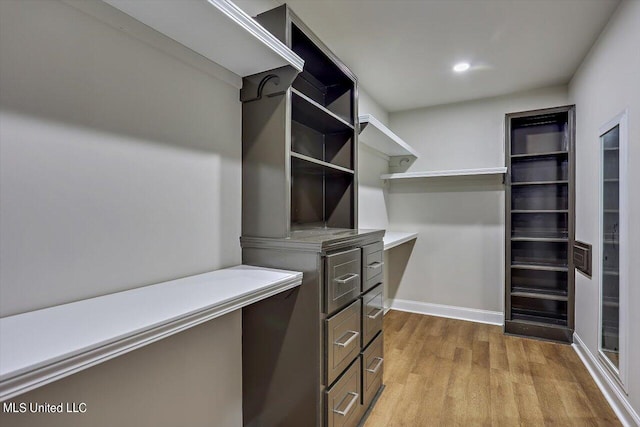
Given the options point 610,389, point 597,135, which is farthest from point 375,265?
point 597,135

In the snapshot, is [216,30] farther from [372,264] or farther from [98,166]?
[372,264]

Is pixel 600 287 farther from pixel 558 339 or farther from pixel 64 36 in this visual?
pixel 64 36

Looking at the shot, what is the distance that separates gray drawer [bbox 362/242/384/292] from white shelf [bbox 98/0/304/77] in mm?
1060

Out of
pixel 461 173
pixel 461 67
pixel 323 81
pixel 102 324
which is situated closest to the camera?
pixel 102 324

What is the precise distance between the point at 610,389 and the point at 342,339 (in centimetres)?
193

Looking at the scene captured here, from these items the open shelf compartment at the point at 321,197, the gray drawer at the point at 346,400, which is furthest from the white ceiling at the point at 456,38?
the gray drawer at the point at 346,400

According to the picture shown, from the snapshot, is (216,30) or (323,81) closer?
(216,30)

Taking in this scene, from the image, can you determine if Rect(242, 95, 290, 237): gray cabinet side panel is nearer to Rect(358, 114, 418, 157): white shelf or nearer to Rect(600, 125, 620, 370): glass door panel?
Rect(358, 114, 418, 157): white shelf

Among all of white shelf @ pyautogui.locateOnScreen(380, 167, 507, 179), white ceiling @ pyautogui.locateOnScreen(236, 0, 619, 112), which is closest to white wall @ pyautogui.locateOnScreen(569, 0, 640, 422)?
white ceiling @ pyautogui.locateOnScreen(236, 0, 619, 112)

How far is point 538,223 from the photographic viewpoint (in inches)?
129

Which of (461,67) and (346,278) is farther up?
(461,67)

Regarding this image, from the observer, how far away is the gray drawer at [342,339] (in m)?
1.44

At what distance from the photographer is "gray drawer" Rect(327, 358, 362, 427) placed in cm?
146

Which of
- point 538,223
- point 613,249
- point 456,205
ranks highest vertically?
point 456,205
